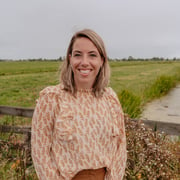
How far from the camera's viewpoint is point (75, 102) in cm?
161

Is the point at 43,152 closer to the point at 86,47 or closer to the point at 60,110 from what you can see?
the point at 60,110

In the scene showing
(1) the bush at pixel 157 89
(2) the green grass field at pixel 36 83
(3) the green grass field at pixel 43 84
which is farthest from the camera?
(2) the green grass field at pixel 36 83

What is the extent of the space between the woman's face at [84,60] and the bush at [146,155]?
1.47 metres

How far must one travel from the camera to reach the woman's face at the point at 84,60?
160 centimetres

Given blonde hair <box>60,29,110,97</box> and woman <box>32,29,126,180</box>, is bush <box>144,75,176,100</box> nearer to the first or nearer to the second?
blonde hair <box>60,29,110,97</box>

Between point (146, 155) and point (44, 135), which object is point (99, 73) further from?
point (146, 155)

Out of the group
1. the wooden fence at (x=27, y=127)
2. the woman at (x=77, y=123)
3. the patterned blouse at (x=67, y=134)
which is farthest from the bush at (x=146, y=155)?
the patterned blouse at (x=67, y=134)

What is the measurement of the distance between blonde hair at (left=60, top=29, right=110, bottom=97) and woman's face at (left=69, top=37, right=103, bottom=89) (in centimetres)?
3

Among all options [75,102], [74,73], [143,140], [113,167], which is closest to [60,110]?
[75,102]

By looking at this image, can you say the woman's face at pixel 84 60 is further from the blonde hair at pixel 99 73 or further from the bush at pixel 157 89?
the bush at pixel 157 89

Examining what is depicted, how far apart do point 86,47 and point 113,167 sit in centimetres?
92

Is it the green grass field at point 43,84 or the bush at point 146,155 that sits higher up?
the bush at point 146,155

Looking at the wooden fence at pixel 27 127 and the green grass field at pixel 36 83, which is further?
the green grass field at pixel 36 83

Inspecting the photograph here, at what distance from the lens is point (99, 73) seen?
1.82 meters
